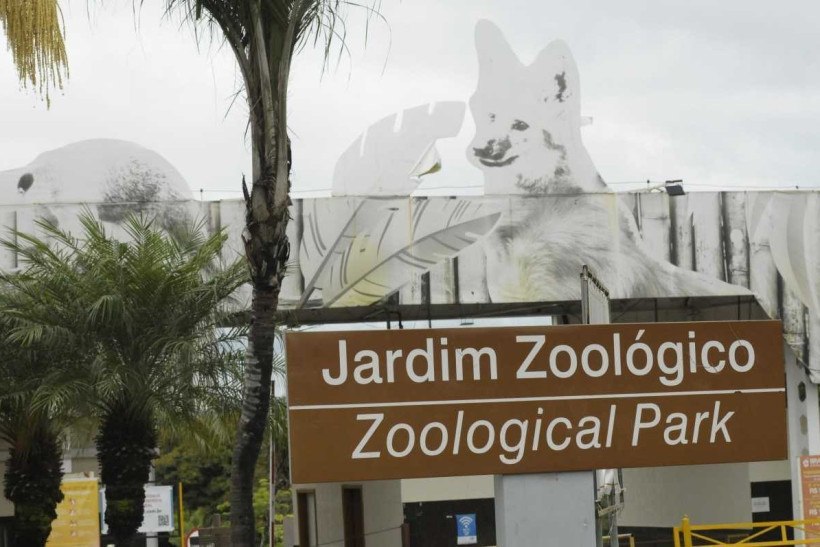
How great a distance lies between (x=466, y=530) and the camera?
28.8 meters

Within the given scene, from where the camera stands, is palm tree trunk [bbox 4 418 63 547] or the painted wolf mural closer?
palm tree trunk [bbox 4 418 63 547]

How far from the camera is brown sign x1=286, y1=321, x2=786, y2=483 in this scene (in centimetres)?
698

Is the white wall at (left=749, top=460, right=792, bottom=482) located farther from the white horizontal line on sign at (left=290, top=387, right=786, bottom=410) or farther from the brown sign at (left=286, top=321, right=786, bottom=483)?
the white horizontal line on sign at (left=290, top=387, right=786, bottom=410)

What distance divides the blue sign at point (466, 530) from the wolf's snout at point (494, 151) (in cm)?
943

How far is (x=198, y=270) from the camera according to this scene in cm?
1802

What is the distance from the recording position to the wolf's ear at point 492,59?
22891mm

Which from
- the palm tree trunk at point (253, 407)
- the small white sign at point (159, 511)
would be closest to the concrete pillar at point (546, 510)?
the palm tree trunk at point (253, 407)

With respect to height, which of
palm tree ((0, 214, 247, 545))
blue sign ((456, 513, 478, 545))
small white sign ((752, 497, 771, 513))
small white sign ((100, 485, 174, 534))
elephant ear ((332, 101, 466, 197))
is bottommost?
blue sign ((456, 513, 478, 545))

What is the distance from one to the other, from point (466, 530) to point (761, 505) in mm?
6620

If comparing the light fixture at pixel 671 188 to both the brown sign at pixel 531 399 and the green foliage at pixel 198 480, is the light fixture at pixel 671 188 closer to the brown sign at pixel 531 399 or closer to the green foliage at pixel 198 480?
the brown sign at pixel 531 399

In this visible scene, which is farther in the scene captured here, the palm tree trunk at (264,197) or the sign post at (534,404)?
the palm tree trunk at (264,197)

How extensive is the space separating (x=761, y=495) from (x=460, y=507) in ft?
22.1

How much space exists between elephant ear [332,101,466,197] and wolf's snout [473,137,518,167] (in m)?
0.79

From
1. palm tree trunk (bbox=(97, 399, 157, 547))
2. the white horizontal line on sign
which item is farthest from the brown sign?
palm tree trunk (bbox=(97, 399, 157, 547))
